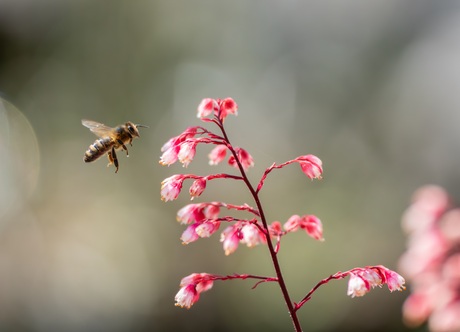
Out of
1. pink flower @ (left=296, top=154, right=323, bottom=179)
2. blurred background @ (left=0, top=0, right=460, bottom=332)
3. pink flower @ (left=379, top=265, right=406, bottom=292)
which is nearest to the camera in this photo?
pink flower @ (left=379, top=265, right=406, bottom=292)

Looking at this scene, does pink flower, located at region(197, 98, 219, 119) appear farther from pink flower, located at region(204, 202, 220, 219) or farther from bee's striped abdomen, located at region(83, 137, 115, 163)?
bee's striped abdomen, located at region(83, 137, 115, 163)

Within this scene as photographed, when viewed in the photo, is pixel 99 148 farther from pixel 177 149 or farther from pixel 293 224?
pixel 293 224

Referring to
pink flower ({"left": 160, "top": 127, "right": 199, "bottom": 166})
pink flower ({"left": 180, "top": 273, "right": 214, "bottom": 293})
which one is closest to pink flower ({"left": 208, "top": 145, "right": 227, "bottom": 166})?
pink flower ({"left": 160, "top": 127, "right": 199, "bottom": 166})

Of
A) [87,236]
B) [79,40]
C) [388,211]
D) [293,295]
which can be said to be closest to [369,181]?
[388,211]

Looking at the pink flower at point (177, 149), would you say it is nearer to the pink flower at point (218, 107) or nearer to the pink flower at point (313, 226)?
the pink flower at point (218, 107)

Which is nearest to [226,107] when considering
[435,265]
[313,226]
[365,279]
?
[313,226]

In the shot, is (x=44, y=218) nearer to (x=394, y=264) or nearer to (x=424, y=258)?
(x=394, y=264)
